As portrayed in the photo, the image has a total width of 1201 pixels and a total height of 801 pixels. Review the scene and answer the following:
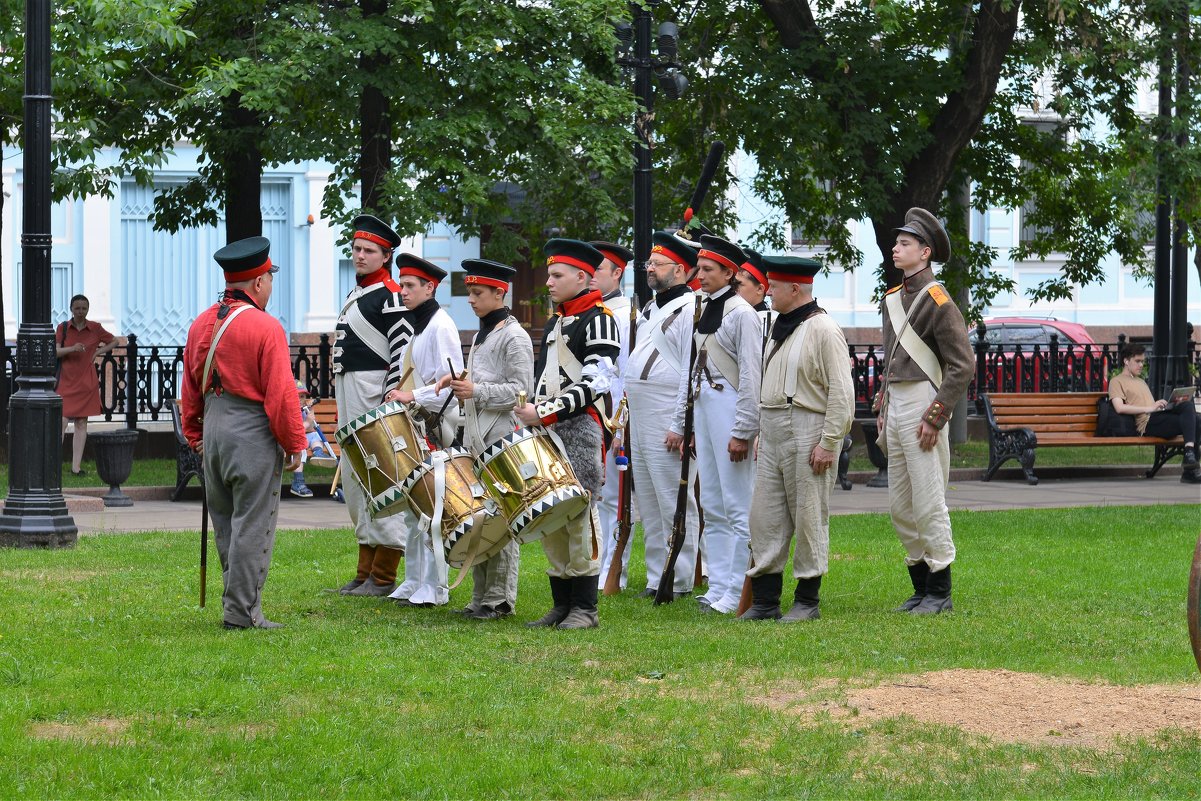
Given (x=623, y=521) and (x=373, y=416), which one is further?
(x=623, y=521)

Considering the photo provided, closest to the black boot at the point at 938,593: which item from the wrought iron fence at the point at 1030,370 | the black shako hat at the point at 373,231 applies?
the black shako hat at the point at 373,231

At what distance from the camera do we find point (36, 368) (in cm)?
1252

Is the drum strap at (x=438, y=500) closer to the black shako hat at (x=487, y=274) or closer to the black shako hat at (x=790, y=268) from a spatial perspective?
the black shako hat at (x=487, y=274)

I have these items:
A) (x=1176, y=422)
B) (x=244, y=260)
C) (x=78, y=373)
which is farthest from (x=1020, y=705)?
(x=78, y=373)

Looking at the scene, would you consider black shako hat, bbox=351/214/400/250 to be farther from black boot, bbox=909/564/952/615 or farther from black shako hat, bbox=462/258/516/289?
black boot, bbox=909/564/952/615

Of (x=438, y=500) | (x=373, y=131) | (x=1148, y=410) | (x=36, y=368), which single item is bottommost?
(x=438, y=500)

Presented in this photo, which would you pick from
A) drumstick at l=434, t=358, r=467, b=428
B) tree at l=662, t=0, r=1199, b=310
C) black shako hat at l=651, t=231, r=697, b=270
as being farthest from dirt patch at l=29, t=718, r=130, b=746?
tree at l=662, t=0, r=1199, b=310

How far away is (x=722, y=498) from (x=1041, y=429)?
36.2 feet

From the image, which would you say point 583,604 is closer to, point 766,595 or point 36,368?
point 766,595

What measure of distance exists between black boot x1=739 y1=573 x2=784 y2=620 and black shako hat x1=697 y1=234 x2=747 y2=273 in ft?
5.98

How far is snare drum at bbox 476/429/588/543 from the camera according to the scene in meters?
8.34

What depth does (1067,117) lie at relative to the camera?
69.7 ft

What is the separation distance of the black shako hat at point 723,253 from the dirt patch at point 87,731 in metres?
4.58

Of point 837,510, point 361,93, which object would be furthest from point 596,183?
point 837,510
